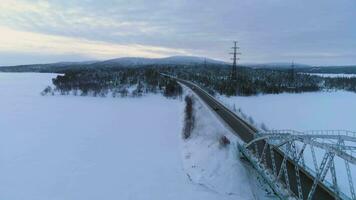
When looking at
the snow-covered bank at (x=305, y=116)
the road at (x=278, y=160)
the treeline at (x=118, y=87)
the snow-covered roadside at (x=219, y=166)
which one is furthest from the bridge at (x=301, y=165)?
the treeline at (x=118, y=87)

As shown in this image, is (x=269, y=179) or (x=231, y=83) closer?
(x=269, y=179)

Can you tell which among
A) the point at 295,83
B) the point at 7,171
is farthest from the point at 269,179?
the point at 295,83

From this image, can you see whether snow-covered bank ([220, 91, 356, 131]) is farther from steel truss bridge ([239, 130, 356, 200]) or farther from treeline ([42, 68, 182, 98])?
treeline ([42, 68, 182, 98])

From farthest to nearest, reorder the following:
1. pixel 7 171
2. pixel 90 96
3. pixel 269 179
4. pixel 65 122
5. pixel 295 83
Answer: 1. pixel 295 83
2. pixel 90 96
3. pixel 65 122
4. pixel 7 171
5. pixel 269 179

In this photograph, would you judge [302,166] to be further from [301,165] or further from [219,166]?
[219,166]

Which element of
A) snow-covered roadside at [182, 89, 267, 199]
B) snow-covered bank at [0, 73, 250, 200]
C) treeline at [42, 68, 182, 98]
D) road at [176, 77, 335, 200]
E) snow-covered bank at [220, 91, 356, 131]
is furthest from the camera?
treeline at [42, 68, 182, 98]

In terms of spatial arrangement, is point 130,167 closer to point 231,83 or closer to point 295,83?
point 231,83

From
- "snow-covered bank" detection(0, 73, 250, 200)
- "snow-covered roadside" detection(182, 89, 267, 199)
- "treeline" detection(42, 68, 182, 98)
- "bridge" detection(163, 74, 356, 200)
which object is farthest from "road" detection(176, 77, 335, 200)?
"treeline" detection(42, 68, 182, 98)
